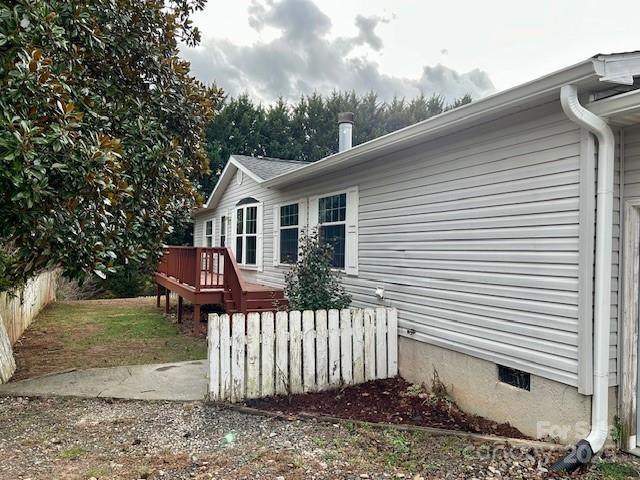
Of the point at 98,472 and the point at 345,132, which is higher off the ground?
the point at 345,132

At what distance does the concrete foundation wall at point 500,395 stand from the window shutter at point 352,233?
1655 mm

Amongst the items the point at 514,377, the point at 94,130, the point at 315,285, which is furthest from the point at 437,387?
the point at 94,130

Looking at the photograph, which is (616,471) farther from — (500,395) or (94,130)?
(94,130)

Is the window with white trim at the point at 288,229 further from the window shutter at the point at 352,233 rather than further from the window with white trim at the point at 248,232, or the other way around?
the window shutter at the point at 352,233

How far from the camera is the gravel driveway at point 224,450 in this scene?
136 inches

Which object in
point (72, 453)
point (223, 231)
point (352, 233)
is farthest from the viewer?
point (223, 231)

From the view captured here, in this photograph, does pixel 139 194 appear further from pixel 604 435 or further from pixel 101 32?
pixel 604 435

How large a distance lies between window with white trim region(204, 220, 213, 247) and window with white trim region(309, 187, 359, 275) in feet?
26.9

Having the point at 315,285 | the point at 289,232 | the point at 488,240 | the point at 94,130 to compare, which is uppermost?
the point at 94,130

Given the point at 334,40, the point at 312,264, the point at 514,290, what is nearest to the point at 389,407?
the point at 514,290

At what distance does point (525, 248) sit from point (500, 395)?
1450 mm

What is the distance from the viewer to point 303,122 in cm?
2648

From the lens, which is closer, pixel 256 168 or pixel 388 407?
pixel 388 407

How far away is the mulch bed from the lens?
452cm
